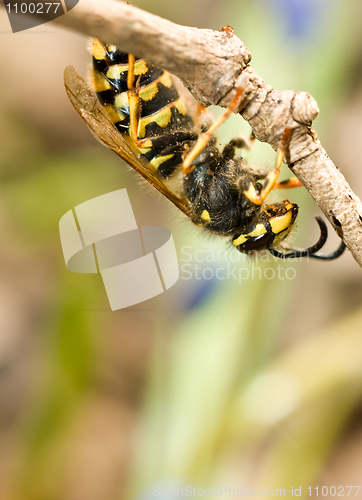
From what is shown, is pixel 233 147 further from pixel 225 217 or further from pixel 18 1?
pixel 18 1

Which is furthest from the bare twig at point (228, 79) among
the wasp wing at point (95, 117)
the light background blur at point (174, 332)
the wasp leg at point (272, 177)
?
the light background blur at point (174, 332)

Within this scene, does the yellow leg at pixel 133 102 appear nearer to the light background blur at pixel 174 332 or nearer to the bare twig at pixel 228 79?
the bare twig at pixel 228 79

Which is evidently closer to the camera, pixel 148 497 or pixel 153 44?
pixel 153 44

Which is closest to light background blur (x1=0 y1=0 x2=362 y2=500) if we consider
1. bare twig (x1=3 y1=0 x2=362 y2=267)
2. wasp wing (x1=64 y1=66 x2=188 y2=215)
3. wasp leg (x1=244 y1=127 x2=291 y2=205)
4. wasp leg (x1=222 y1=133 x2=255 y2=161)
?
wasp leg (x1=222 y1=133 x2=255 y2=161)

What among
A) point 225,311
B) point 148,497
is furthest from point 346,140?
point 148,497

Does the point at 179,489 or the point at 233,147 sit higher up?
the point at 233,147

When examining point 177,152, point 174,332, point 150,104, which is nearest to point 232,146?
point 177,152
